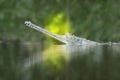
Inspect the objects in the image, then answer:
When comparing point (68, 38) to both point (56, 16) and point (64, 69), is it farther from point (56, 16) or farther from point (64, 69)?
point (64, 69)

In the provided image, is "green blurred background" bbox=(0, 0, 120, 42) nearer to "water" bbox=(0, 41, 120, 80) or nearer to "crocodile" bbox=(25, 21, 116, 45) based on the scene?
"crocodile" bbox=(25, 21, 116, 45)

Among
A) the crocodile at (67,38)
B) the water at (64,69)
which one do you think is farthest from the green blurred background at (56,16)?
the water at (64,69)

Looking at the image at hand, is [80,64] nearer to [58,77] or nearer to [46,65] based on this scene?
[46,65]

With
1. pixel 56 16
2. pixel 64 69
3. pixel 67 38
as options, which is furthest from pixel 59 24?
pixel 64 69

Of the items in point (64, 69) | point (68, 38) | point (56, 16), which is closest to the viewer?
point (64, 69)

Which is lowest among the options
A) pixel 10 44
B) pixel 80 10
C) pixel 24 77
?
pixel 24 77

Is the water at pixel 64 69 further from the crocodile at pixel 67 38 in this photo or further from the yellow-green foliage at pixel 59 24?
the yellow-green foliage at pixel 59 24

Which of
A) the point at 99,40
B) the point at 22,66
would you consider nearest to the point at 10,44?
the point at 99,40

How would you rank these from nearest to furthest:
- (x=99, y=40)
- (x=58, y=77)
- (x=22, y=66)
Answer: (x=58, y=77)
(x=22, y=66)
(x=99, y=40)
